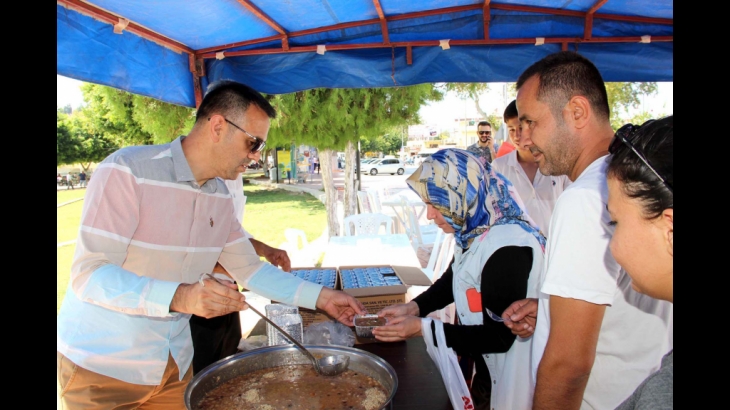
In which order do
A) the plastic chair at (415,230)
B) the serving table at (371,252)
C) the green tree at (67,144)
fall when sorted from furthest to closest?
the green tree at (67,144)
the plastic chair at (415,230)
the serving table at (371,252)

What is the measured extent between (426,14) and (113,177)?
2492mm

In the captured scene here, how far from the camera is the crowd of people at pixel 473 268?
4.17 feet

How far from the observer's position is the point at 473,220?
201 centimetres

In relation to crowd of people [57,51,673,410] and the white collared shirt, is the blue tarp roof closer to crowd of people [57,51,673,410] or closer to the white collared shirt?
the white collared shirt

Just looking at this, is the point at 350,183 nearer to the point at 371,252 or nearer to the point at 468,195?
the point at 371,252

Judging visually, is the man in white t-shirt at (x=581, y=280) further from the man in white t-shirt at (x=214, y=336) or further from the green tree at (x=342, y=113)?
the green tree at (x=342, y=113)

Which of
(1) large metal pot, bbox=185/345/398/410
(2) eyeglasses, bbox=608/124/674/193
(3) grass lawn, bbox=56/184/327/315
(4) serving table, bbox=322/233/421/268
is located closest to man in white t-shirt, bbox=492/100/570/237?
(4) serving table, bbox=322/233/421/268

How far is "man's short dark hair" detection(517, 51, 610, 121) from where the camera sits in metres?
1.57

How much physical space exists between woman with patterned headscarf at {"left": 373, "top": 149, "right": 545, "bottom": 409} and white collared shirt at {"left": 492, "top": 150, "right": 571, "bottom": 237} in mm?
1698

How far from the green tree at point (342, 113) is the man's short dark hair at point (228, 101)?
5.30 m

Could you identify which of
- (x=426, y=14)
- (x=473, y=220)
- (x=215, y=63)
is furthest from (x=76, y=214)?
(x=473, y=220)

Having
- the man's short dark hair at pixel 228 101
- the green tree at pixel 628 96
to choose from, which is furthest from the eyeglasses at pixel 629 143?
the green tree at pixel 628 96

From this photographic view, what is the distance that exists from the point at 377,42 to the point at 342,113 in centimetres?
397
